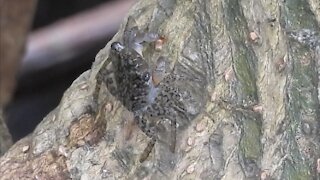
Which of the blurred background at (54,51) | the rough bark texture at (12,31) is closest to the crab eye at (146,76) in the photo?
the rough bark texture at (12,31)

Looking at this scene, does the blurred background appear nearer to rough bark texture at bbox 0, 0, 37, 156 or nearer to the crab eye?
rough bark texture at bbox 0, 0, 37, 156

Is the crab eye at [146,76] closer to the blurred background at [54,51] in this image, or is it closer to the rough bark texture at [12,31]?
the rough bark texture at [12,31]

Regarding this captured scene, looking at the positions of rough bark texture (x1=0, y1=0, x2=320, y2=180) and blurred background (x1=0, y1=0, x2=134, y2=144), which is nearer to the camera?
rough bark texture (x1=0, y1=0, x2=320, y2=180)

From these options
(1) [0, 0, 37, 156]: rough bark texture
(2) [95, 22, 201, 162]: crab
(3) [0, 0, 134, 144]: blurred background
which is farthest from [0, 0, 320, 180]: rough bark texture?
(3) [0, 0, 134, 144]: blurred background

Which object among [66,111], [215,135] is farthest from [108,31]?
[215,135]

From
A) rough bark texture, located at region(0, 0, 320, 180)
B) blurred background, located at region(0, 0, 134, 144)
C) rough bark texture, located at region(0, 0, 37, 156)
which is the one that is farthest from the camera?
blurred background, located at region(0, 0, 134, 144)

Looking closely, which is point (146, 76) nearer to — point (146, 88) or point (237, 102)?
point (146, 88)

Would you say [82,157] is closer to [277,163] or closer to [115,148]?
[115,148]
